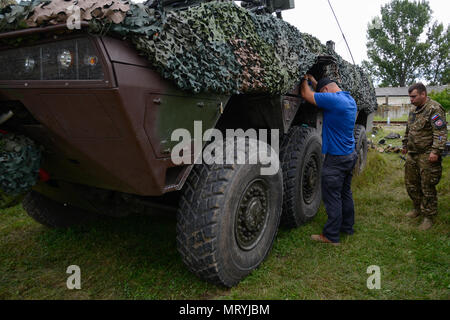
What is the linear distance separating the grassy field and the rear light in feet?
4.78

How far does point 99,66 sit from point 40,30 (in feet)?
1.08

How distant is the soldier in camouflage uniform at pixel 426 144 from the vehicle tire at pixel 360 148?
166 cm

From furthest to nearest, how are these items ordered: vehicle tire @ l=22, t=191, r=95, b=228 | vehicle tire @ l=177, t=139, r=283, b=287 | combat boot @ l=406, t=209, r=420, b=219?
combat boot @ l=406, t=209, r=420, b=219 → vehicle tire @ l=22, t=191, r=95, b=228 → vehicle tire @ l=177, t=139, r=283, b=287

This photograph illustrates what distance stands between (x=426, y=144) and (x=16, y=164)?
414cm

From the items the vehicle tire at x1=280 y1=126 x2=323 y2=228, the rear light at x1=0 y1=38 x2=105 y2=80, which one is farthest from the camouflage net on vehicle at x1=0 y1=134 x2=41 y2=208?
the vehicle tire at x1=280 y1=126 x2=323 y2=228

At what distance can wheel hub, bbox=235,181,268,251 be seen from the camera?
2654 mm

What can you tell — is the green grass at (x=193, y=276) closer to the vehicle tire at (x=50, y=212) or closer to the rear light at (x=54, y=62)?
the vehicle tire at (x=50, y=212)

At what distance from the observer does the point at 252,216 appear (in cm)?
272

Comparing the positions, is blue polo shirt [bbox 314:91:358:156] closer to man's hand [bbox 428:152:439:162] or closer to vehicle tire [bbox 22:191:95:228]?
man's hand [bbox 428:152:439:162]

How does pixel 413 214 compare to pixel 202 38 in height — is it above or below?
below
